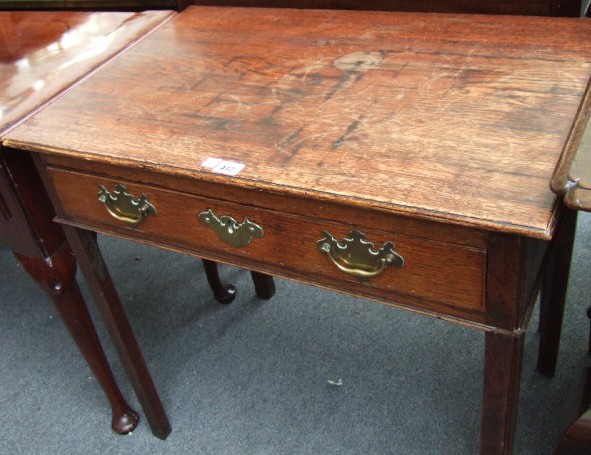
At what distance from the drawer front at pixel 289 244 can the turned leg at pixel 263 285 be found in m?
0.71

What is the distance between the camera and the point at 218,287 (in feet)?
6.00

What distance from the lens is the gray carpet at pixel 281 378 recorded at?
1.47 m

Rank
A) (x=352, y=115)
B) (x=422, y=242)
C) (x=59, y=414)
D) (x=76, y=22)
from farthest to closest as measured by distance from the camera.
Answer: (x=59, y=414) < (x=76, y=22) < (x=352, y=115) < (x=422, y=242)

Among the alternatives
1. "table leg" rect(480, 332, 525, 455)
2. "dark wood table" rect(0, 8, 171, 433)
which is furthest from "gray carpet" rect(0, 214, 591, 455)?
"table leg" rect(480, 332, 525, 455)

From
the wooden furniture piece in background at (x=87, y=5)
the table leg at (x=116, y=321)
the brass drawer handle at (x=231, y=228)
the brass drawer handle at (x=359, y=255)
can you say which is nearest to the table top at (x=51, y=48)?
the wooden furniture piece in background at (x=87, y=5)

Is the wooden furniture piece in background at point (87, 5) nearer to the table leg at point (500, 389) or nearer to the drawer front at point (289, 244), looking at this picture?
the drawer front at point (289, 244)

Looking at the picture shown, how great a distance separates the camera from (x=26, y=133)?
3.47 feet

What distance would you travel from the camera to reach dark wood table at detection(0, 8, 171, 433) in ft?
3.80

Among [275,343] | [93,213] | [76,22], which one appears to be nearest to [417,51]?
[93,213]

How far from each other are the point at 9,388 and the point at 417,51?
1.25 m

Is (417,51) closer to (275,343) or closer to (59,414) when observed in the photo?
(275,343)

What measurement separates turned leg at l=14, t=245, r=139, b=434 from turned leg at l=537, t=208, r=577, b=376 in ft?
2.82

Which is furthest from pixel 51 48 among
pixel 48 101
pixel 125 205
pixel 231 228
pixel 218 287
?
pixel 218 287

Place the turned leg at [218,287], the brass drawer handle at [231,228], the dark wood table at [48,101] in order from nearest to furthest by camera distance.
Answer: the brass drawer handle at [231,228], the dark wood table at [48,101], the turned leg at [218,287]
